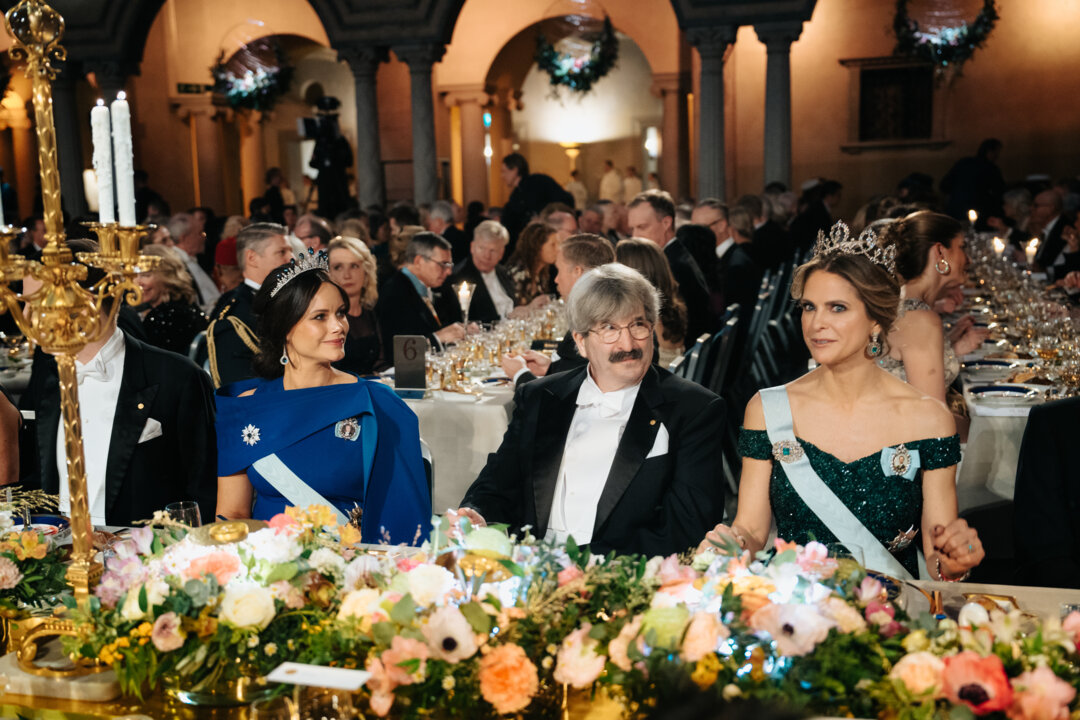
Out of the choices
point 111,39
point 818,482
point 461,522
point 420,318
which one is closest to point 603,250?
point 420,318

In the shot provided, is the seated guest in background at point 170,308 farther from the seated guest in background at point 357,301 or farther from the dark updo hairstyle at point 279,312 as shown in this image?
the dark updo hairstyle at point 279,312

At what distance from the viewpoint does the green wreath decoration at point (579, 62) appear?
1806 centimetres

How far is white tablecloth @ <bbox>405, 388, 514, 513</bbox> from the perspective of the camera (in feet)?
15.5

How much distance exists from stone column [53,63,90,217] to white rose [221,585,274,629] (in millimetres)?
13056

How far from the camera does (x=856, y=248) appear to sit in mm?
2850

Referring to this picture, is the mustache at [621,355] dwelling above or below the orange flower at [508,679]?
above

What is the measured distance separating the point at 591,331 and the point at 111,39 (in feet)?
41.8

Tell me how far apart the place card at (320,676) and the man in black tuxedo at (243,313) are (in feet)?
8.88

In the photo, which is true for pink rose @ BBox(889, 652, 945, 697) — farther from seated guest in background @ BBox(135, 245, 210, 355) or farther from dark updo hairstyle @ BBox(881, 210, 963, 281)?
seated guest in background @ BBox(135, 245, 210, 355)

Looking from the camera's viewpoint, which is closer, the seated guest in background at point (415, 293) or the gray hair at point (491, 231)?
the seated guest in background at point (415, 293)

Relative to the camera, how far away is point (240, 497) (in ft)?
10.6

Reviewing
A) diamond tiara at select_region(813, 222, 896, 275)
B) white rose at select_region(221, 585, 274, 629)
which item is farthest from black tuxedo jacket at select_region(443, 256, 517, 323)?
white rose at select_region(221, 585, 274, 629)

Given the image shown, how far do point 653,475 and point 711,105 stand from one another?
31.7ft

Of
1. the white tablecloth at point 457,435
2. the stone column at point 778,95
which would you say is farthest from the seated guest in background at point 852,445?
the stone column at point 778,95
